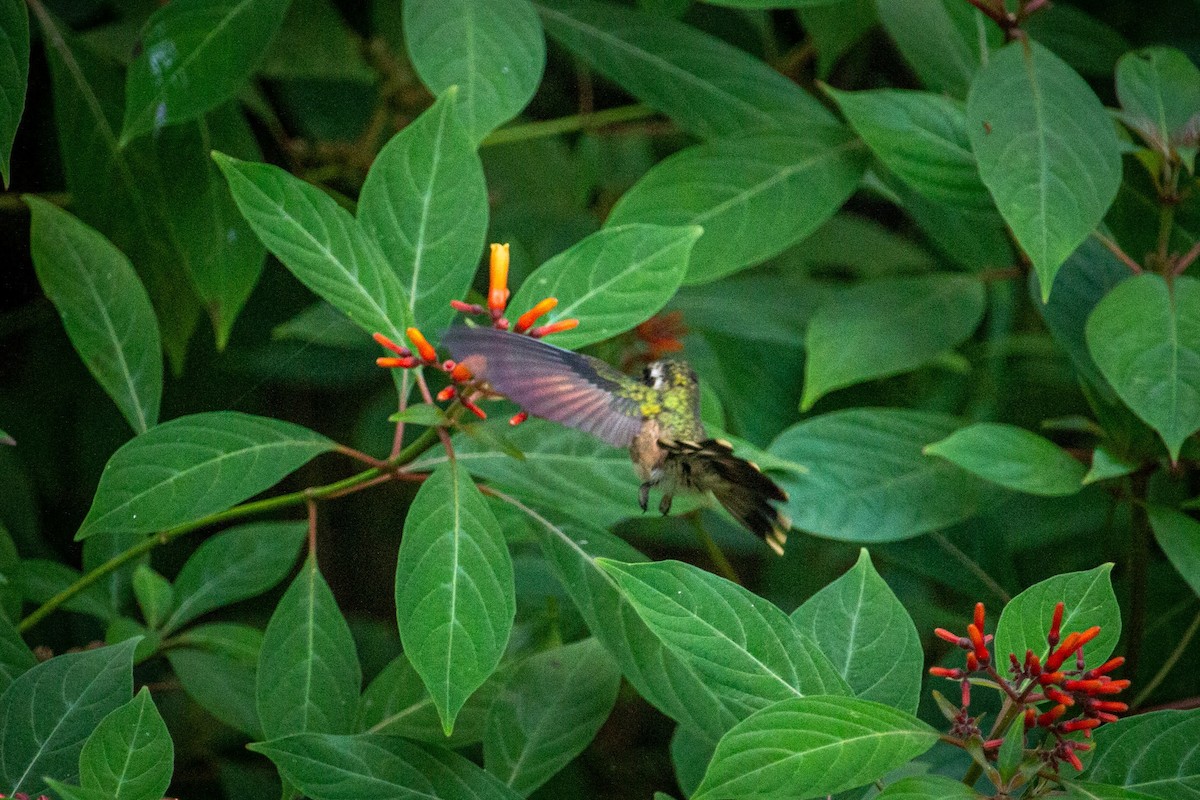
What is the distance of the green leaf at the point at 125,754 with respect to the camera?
0.78 metres

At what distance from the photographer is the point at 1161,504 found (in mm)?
1275

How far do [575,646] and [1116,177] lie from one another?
716 millimetres

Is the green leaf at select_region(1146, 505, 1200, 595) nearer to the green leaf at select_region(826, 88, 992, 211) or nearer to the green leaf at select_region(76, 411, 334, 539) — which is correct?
the green leaf at select_region(826, 88, 992, 211)

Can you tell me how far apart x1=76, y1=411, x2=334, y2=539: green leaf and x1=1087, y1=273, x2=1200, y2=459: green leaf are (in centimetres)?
77

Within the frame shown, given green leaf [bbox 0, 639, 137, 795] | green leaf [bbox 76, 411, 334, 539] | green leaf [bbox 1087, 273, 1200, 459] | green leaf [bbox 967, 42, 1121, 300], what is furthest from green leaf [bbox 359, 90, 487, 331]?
green leaf [bbox 1087, 273, 1200, 459]

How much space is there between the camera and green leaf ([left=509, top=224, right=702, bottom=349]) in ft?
3.00

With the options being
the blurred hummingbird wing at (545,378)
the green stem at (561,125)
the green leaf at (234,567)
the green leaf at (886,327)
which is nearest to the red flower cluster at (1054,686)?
the blurred hummingbird wing at (545,378)

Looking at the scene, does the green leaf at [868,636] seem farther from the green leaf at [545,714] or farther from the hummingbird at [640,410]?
the green leaf at [545,714]

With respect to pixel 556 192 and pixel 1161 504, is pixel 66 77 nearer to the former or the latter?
pixel 556 192

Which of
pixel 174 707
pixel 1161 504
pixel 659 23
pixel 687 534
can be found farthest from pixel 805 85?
pixel 174 707

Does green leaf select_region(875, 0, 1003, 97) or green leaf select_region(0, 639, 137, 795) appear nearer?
green leaf select_region(0, 639, 137, 795)

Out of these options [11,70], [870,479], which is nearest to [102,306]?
[11,70]

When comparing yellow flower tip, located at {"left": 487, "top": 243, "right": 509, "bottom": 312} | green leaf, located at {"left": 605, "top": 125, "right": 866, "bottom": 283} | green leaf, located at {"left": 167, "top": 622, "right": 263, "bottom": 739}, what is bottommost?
green leaf, located at {"left": 167, "top": 622, "right": 263, "bottom": 739}

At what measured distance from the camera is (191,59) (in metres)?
1.10
